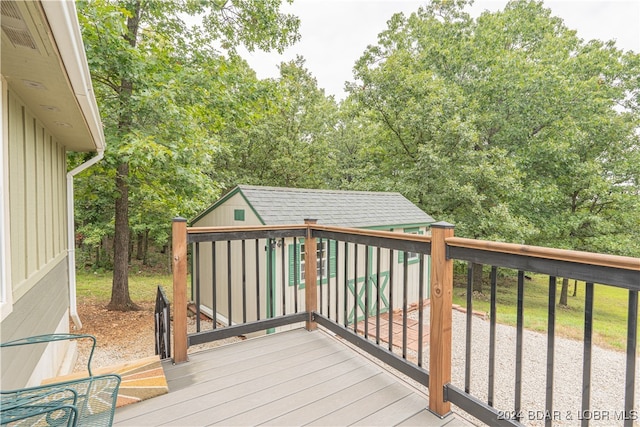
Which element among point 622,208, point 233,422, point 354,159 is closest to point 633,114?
point 622,208

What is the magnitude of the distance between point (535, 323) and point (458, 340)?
279 centimetres

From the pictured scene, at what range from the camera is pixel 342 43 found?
13555mm

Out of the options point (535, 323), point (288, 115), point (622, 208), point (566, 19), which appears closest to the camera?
point (535, 323)

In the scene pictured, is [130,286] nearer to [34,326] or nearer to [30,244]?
[34,326]

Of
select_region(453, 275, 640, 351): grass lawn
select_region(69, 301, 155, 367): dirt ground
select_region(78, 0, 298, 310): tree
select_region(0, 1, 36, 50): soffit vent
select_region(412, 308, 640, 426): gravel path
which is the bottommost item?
select_region(453, 275, 640, 351): grass lawn

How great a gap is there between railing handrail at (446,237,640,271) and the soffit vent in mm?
2208

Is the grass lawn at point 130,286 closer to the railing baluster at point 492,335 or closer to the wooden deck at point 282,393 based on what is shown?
the wooden deck at point 282,393

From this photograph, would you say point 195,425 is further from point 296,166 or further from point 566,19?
point 566,19

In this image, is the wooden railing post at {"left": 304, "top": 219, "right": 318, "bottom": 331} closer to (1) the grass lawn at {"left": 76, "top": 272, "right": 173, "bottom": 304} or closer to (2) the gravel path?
(2) the gravel path

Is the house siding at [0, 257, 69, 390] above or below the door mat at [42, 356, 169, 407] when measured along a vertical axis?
above

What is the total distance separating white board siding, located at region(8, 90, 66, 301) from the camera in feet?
6.51

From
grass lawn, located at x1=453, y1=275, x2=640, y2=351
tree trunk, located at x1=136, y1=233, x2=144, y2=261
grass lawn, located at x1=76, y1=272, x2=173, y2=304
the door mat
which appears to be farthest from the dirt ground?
tree trunk, located at x1=136, y1=233, x2=144, y2=261

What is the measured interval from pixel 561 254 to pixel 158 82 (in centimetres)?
627

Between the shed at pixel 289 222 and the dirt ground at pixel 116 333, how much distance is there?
4.28 ft
